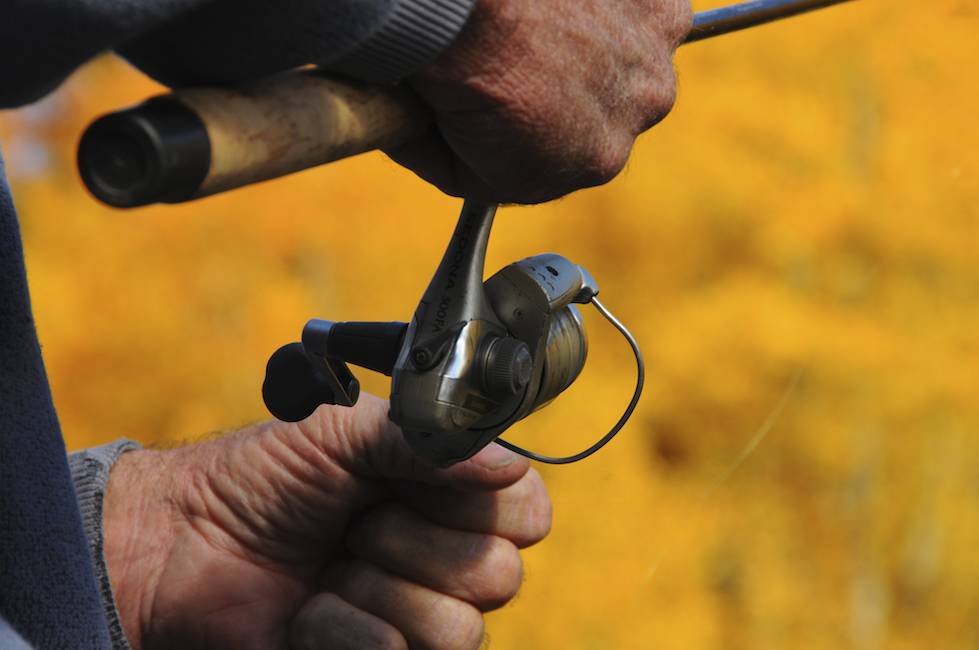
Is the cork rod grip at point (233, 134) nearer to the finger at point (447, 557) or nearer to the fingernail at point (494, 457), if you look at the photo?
the fingernail at point (494, 457)

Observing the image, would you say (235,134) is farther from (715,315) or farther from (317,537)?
(715,315)

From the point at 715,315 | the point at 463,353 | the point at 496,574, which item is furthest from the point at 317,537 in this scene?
the point at 715,315

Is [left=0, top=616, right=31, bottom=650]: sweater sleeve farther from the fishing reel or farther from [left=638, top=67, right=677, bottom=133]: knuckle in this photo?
[left=638, top=67, right=677, bottom=133]: knuckle

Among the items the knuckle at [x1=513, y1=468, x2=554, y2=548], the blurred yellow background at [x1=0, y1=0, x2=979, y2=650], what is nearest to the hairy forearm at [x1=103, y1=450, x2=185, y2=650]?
the knuckle at [x1=513, y1=468, x2=554, y2=548]

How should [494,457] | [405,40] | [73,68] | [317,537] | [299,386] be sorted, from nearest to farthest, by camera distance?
[73,68], [405,40], [299,386], [494,457], [317,537]

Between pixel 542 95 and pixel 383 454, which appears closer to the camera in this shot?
pixel 542 95

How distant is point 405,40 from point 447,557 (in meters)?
0.76

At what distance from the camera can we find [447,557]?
1.51 m

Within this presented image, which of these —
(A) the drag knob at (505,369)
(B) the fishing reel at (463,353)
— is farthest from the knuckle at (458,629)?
(A) the drag knob at (505,369)

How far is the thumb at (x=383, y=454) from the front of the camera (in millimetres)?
Result: 1448

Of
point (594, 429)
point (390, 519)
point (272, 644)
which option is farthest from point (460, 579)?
point (594, 429)

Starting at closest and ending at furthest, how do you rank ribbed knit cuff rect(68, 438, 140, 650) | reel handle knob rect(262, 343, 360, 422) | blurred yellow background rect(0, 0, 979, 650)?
reel handle knob rect(262, 343, 360, 422) → ribbed knit cuff rect(68, 438, 140, 650) → blurred yellow background rect(0, 0, 979, 650)

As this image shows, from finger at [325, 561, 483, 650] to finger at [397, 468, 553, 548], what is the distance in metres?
0.08

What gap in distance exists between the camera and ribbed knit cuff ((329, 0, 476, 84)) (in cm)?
87
